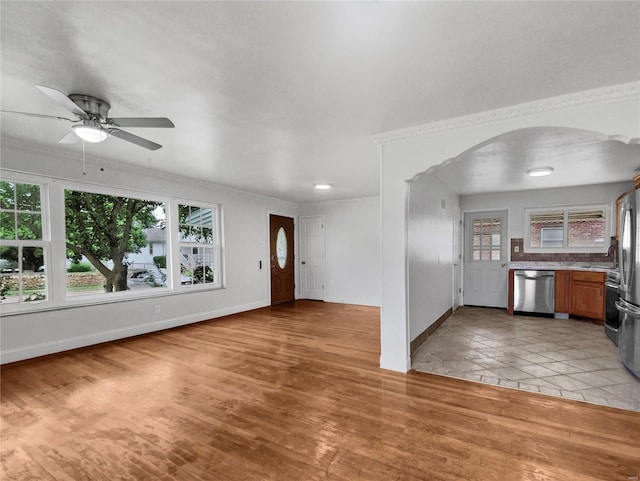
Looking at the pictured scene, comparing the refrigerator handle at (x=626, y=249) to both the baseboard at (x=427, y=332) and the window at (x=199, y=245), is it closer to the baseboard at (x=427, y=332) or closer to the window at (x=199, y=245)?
the baseboard at (x=427, y=332)

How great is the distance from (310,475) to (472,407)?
1.41m

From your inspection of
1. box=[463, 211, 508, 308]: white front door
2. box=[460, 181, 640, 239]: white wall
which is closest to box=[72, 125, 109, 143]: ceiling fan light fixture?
box=[460, 181, 640, 239]: white wall

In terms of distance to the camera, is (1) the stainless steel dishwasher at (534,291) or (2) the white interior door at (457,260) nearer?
(1) the stainless steel dishwasher at (534,291)

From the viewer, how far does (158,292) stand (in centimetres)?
473

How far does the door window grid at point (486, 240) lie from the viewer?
20.3ft

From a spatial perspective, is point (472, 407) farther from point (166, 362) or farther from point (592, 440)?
point (166, 362)

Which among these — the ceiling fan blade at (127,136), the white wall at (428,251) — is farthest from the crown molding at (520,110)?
the ceiling fan blade at (127,136)

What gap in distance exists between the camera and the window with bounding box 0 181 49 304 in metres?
3.41

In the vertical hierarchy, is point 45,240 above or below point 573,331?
above

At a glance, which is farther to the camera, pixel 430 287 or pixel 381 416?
pixel 430 287

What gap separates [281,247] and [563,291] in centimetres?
557

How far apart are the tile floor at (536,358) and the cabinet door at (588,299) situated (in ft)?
0.58

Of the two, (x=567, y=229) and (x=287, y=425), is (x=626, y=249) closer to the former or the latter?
(x=567, y=229)

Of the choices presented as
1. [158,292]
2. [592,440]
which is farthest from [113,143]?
[592,440]
